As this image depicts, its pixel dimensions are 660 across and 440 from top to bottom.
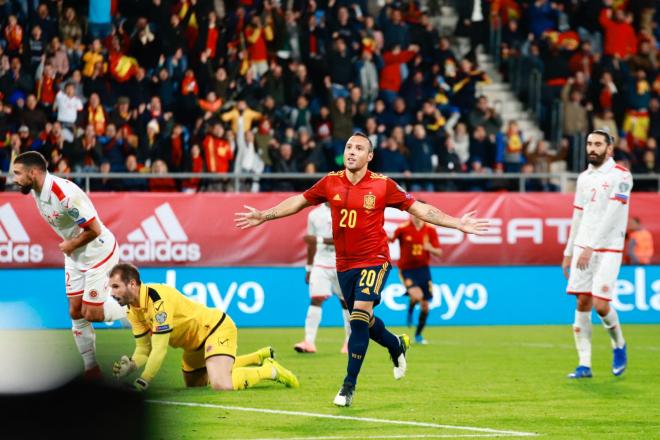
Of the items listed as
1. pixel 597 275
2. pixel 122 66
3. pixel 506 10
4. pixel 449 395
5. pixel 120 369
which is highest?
pixel 506 10

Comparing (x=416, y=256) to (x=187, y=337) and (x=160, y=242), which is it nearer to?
(x=160, y=242)

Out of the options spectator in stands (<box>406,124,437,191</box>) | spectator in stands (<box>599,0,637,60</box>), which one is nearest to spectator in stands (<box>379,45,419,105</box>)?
spectator in stands (<box>406,124,437,191</box>)

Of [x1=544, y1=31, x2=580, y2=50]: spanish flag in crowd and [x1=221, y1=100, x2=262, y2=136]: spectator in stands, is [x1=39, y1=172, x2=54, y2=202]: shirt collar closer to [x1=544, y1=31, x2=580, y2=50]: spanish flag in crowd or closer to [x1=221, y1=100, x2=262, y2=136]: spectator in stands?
[x1=221, y1=100, x2=262, y2=136]: spectator in stands

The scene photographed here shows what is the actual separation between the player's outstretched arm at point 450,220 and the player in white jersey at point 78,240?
3128 mm

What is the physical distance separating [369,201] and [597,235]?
3.25 m

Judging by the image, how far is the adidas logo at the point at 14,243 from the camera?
18812 mm

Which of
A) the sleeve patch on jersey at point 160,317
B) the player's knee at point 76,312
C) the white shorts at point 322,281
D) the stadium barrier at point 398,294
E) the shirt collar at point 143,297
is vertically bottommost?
the stadium barrier at point 398,294

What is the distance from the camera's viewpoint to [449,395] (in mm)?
10109

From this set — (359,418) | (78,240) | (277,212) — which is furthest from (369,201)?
(78,240)

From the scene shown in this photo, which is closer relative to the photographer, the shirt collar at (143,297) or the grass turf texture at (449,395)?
the grass turf texture at (449,395)

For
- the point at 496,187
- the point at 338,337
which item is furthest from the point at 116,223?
the point at 496,187

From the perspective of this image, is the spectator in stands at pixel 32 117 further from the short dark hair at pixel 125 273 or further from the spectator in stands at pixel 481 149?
the short dark hair at pixel 125 273

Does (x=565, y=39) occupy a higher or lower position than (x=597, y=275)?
higher

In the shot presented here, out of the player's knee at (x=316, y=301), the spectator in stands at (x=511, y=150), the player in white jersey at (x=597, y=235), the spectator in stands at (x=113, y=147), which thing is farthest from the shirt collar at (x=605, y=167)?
the spectator in stands at (x=511, y=150)
